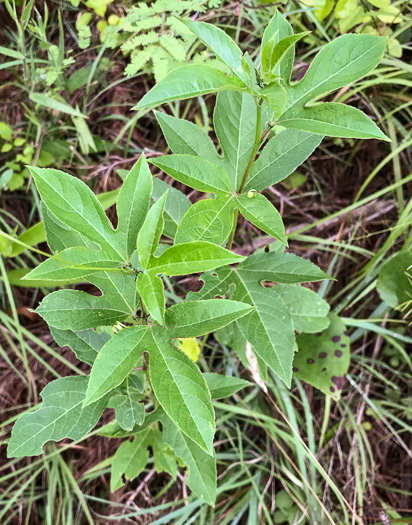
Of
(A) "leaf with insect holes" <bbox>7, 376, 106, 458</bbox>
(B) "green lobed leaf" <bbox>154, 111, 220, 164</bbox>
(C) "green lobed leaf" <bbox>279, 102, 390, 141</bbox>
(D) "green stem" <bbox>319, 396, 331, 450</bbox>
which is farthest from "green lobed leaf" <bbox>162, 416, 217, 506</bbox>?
(C) "green lobed leaf" <bbox>279, 102, 390, 141</bbox>

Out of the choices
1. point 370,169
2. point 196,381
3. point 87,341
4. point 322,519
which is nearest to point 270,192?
point 370,169

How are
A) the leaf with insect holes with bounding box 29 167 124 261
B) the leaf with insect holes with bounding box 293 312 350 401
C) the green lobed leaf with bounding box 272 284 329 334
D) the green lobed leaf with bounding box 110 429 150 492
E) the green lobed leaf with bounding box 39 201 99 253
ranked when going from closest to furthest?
the leaf with insect holes with bounding box 29 167 124 261 → the green lobed leaf with bounding box 39 201 99 253 → the green lobed leaf with bounding box 110 429 150 492 → the green lobed leaf with bounding box 272 284 329 334 → the leaf with insect holes with bounding box 293 312 350 401

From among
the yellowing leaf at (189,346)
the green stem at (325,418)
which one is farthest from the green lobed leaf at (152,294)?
the green stem at (325,418)

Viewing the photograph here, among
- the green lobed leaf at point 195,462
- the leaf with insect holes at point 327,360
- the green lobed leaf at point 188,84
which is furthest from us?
the leaf with insect holes at point 327,360

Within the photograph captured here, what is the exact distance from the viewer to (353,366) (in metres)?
1.99

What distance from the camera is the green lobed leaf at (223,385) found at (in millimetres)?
1353

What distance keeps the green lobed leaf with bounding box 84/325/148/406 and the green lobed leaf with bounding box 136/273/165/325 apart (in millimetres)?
138

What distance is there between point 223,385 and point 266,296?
0.36 metres

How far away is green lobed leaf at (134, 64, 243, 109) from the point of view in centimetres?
80

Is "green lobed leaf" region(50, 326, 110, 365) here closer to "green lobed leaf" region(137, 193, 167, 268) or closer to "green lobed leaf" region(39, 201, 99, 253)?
"green lobed leaf" region(39, 201, 99, 253)

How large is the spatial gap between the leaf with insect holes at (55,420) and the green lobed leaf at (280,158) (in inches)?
30.9

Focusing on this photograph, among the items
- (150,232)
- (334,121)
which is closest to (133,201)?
(150,232)

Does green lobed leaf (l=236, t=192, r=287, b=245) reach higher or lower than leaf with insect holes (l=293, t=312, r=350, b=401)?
higher

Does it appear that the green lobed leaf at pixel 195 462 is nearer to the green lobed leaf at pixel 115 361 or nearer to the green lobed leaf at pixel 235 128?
the green lobed leaf at pixel 115 361
